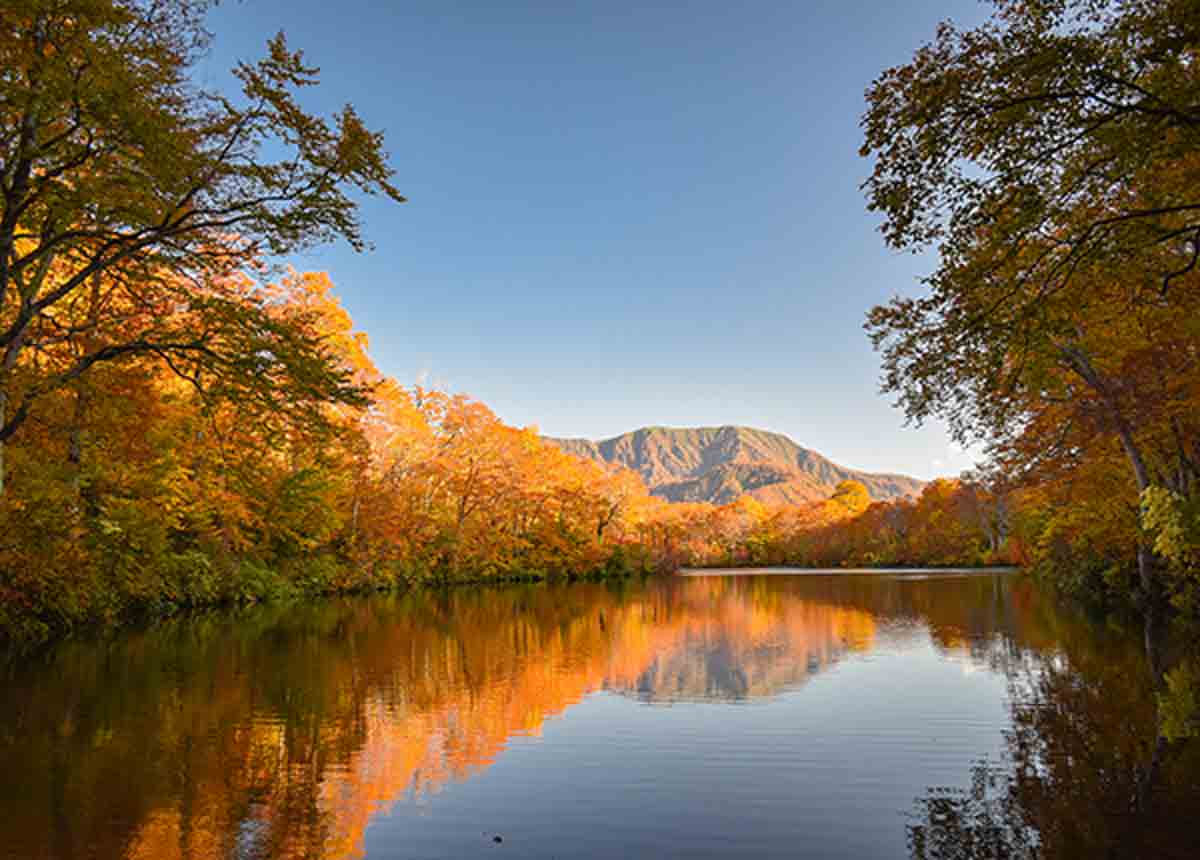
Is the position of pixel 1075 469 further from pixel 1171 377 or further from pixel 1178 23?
pixel 1178 23

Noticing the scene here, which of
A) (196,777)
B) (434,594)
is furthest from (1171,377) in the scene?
(434,594)

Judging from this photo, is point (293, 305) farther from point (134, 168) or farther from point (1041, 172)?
point (1041, 172)

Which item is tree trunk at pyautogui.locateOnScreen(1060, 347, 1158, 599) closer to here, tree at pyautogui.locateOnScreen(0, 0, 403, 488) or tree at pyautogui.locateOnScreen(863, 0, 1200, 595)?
tree at pyautogui.locateOnScreen(863, 0, 1200, 595)

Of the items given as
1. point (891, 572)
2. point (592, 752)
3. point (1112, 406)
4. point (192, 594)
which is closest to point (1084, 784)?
point (592, 752)

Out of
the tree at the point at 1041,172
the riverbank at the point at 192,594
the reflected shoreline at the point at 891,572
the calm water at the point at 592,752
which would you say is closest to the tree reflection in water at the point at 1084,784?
the calm water at the point at 592,752

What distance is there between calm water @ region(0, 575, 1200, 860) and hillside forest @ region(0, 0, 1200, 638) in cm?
402

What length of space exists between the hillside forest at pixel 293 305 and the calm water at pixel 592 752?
13.2ft

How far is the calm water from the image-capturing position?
5.65 metres

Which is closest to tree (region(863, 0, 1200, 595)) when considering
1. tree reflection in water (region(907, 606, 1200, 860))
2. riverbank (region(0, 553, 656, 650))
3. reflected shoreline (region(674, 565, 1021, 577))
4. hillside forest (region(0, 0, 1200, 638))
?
hillside forest (region(0, 0, 1200, 638))

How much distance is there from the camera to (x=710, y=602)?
1286 inches

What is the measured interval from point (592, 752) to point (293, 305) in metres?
24.6

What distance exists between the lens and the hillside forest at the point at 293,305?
691 cm

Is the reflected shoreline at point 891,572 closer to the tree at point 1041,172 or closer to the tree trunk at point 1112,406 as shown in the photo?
the tree trunk at point 1112,406

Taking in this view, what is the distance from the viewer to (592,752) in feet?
26.9
